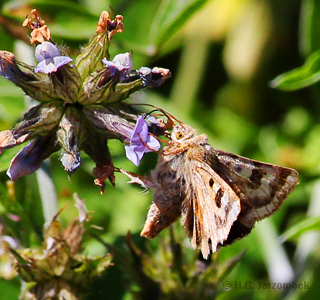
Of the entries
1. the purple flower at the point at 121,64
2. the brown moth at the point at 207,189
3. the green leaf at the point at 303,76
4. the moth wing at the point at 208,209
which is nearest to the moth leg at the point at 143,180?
the brown moth at the point at 207,189

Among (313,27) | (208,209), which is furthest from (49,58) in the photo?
(313,27)

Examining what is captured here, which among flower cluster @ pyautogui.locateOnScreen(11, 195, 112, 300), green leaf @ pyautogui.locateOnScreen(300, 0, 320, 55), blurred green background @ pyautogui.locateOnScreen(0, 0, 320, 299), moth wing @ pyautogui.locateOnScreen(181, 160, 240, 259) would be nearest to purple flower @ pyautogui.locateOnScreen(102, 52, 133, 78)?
blurred green background @ pyautogui.locateOnScreen(0, 0, 320, 299)

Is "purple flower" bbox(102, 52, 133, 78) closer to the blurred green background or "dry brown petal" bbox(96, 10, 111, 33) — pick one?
"dry brown petal" bbox(96, 10, 111, 33)

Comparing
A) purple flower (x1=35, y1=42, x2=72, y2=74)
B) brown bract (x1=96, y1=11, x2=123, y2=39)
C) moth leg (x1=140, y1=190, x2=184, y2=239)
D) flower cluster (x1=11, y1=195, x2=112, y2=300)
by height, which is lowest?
flower cluster (x1=11, y1=195, x2=112, y2=300)

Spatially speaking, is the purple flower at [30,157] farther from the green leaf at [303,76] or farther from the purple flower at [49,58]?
the green leaf at [303,76]

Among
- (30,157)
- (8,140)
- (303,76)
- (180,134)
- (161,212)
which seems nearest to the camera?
(8,140)

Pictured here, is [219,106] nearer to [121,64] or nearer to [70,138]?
[121,64]
